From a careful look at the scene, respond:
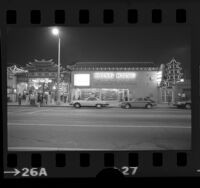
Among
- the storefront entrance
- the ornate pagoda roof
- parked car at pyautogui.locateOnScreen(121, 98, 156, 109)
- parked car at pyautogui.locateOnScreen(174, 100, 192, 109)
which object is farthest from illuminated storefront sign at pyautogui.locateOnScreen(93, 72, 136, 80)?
parked car at pyautogui.locateOnScreen(174, 100, 192, 109)

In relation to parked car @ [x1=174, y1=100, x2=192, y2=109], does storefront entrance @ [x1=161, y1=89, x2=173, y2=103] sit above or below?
above

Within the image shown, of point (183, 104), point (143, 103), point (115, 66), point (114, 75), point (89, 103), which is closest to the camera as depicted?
point (115, 66)

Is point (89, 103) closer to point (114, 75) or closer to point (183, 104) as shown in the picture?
point (114, 75)

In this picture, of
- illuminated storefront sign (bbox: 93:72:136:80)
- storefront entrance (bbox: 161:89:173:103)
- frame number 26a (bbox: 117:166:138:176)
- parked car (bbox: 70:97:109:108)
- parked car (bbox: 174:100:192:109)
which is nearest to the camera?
frame number 26a (bbox: 117:166:138:176)

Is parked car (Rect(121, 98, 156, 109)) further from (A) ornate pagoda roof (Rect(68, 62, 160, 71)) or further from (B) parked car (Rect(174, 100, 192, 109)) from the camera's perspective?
(A) ornate pagoda roof (Rect(68, 62, 160, 71))

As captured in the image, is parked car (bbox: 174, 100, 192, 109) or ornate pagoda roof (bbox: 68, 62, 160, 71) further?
parked car (bbox: 174, 100, 192, 109)

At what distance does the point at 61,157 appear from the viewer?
140 inches

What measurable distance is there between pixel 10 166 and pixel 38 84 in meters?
16.3

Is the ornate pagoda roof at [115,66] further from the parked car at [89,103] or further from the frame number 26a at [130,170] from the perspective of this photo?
the frame number 26a at [130,170]

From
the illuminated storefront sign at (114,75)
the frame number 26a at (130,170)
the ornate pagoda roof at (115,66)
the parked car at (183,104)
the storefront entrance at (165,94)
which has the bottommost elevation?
the frame number 26a at (130,170)

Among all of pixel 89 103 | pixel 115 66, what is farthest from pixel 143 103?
pixel 115 66

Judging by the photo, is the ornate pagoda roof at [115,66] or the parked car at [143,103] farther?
the parked car at [143,103]

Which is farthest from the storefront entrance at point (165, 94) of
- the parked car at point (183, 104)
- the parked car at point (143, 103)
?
the parked car at point (143, 103)

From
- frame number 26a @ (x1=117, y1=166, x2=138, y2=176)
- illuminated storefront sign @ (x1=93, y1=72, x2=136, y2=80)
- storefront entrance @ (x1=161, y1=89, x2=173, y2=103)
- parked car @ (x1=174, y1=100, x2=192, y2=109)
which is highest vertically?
illuminated storefront sign @ (x1=93, y1=72, x2=136, y2=80)
